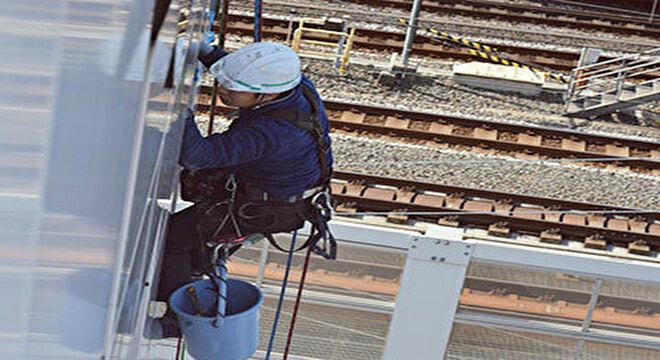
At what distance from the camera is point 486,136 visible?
11.3m

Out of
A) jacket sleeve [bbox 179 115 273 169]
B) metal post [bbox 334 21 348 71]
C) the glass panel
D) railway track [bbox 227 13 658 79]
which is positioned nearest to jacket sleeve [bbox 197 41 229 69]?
jacket sleeve [bbox 179 115 273 169]

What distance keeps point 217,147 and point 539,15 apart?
12390mm

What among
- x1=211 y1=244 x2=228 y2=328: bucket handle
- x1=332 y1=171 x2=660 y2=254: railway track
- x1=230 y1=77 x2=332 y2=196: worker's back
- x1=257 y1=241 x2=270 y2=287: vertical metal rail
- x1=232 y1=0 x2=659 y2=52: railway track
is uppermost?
x1=232 y1=0 x2=659 y2=52: railway track

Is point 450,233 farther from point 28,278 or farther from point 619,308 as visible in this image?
point 28,278

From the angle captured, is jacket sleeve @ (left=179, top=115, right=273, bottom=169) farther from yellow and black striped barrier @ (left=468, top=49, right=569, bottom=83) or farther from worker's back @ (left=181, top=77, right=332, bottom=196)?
yellow and black striped barrier @ (left=468, top=49, right=569, bottom=83)

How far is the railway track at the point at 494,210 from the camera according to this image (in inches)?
382

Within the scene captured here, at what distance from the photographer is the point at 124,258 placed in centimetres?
166

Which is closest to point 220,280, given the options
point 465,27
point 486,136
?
point 486,136

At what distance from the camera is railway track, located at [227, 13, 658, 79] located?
42.9 feet

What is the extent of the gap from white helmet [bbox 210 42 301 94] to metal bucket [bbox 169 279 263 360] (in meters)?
0.86

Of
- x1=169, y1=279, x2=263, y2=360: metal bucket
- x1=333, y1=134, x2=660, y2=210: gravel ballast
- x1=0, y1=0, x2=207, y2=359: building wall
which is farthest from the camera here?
x1=333, y1=134, x2=660, y2=210: gravel ballast

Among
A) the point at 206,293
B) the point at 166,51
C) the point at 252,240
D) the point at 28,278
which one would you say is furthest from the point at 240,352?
the point at 28,278

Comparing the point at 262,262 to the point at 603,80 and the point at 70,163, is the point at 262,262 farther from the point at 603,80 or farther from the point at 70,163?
the point at 603,80

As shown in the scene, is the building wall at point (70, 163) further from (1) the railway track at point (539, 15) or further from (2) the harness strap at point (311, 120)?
(1) the railway track at point (539, 15)
